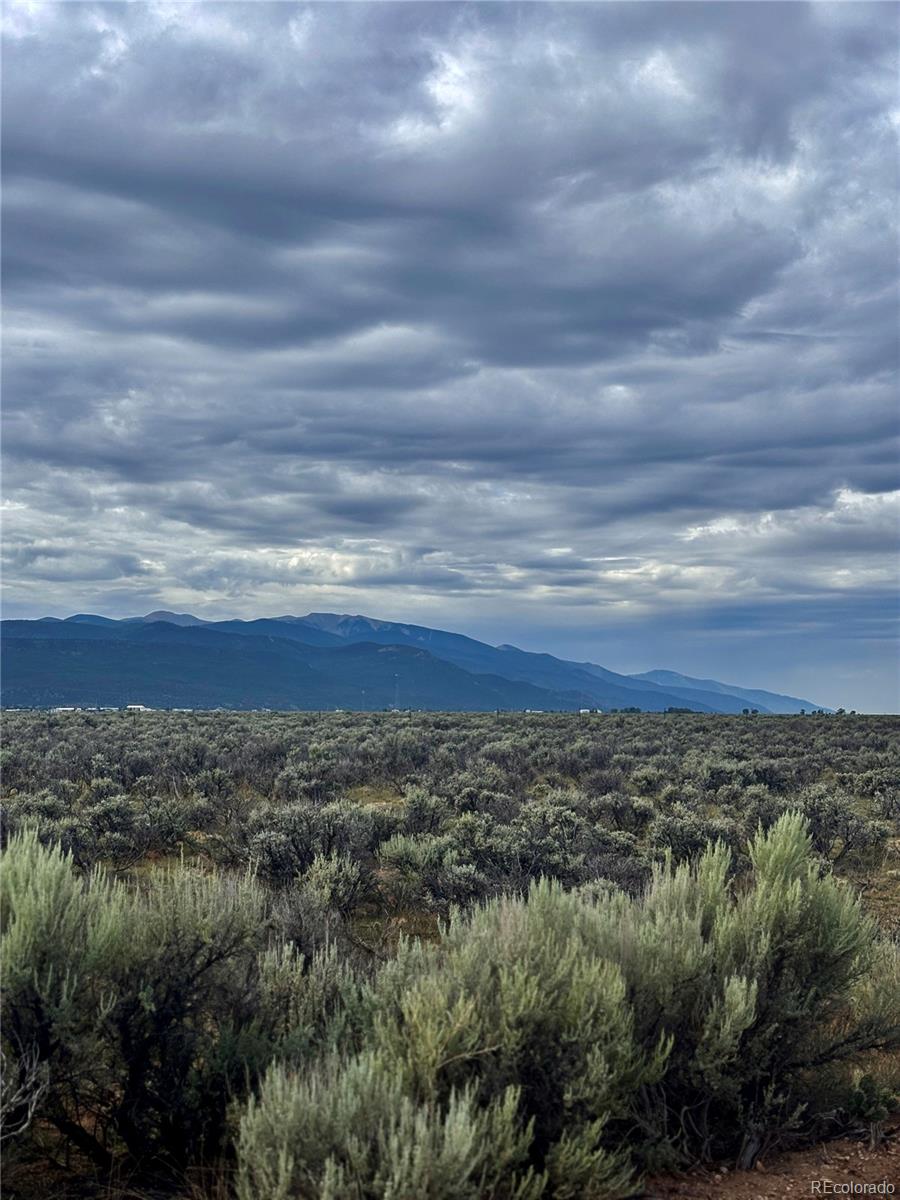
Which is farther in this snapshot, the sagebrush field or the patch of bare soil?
the patch of bare soil

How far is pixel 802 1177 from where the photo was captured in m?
5.58

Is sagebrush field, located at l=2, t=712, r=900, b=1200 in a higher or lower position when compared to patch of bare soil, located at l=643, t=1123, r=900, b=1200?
higher

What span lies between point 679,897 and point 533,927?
1527 mm

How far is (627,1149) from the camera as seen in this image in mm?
5184

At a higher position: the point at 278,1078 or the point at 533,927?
the point at 533,927

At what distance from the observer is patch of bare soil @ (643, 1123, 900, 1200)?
529 centimetres

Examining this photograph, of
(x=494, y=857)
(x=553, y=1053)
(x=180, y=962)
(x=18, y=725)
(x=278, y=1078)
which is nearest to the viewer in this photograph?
(x=278, y=1078)

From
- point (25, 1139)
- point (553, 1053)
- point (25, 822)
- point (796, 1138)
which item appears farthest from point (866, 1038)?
point (25, 822)

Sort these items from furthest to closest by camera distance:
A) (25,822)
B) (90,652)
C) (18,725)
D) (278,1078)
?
(90,652)
(18,725)
(25,822)
(278,1078)

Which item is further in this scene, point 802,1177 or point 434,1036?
point 802,1177

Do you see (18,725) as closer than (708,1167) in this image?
No

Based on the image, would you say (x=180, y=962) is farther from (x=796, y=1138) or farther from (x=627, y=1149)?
(x=796, y=1138)

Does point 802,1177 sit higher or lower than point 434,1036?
lower

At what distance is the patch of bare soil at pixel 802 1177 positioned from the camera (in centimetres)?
529
